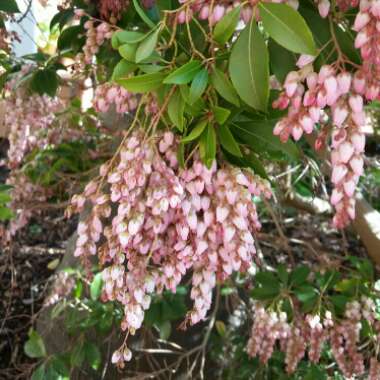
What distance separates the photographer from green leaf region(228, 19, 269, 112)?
0.73 meters

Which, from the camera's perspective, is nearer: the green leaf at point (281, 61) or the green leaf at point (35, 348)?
the green leaf at point (281, 61)

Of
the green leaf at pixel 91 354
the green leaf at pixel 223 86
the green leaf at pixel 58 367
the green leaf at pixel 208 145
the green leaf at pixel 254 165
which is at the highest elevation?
the green leaf at pixel 223 86

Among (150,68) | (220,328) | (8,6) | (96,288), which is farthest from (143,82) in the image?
(220,328)

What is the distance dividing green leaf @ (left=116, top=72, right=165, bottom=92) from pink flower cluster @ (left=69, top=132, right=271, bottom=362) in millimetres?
79

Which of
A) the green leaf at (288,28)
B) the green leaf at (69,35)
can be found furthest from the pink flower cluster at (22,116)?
the green leaf at (288,28)

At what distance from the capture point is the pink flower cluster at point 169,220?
2.67ft

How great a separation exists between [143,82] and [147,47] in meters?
0.05

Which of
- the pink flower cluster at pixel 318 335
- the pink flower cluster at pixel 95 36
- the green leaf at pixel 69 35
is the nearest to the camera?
the pink flower cluster at pixel 95 36

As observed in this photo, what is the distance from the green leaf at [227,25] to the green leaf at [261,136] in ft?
0.64

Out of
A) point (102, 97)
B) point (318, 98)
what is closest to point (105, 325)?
point (102, 97)

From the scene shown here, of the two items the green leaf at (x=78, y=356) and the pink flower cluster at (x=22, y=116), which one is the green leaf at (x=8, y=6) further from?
the green leaf at (x=78, y=356)

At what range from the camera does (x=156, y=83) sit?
809mm

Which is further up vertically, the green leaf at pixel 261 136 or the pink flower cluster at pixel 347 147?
the pink flower cluster at pixel 347 147

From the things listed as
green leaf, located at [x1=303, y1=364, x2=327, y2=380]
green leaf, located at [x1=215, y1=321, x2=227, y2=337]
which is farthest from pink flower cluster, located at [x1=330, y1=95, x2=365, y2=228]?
green leaf, located at [x1=215, y1=321, x2=227, y2=337]
